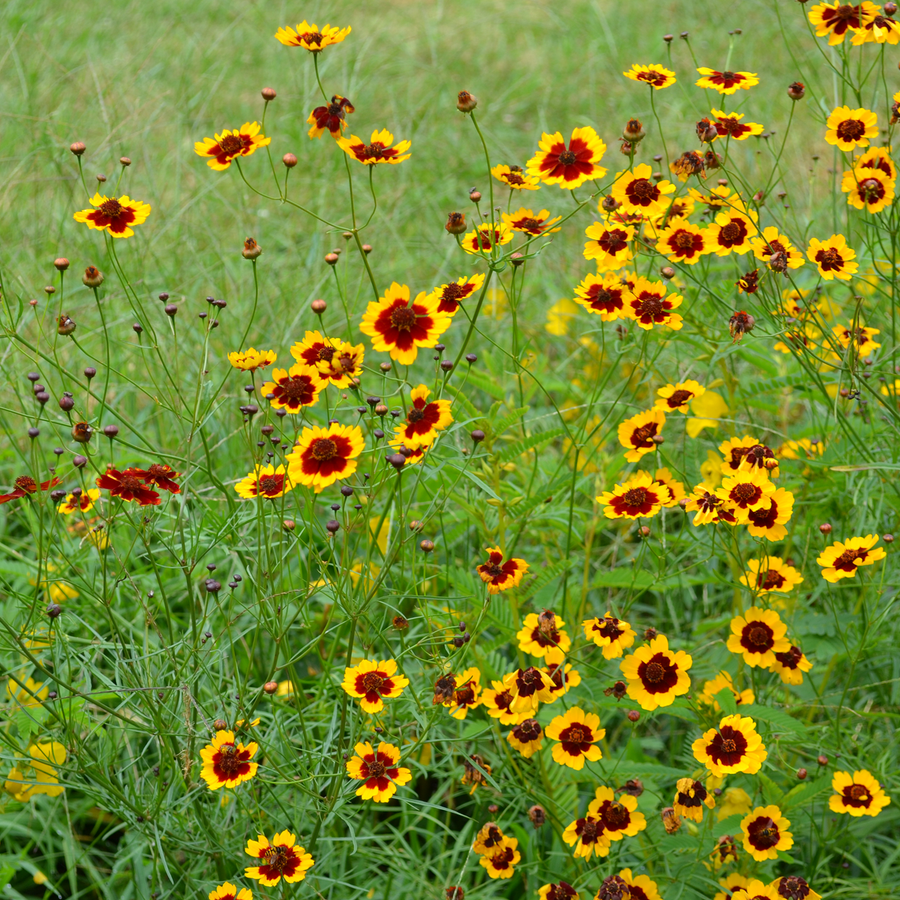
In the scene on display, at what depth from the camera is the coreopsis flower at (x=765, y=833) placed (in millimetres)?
1333

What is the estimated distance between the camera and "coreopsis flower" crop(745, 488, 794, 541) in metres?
1.38

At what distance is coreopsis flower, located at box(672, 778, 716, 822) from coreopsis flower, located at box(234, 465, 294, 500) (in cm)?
67

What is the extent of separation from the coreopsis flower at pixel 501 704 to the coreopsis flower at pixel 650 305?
606mm

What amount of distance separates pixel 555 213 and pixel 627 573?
1.89m

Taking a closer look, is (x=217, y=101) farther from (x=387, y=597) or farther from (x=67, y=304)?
(x=387, y=597)

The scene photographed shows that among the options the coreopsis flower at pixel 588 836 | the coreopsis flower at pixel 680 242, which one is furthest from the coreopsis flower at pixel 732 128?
the coreopsis flower at pixel 588 836

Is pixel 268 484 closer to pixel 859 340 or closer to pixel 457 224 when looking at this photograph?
pixel 457 224

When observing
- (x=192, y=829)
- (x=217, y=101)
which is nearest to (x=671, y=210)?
(x=192, y=829)

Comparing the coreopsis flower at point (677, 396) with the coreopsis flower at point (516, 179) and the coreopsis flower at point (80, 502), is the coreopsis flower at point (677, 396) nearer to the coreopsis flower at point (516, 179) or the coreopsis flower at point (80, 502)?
the coreopsis flower at point (516, 179)

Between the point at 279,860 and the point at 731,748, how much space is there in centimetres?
62

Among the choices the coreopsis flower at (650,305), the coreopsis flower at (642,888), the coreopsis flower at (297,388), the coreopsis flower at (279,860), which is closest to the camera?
the coreopsis flower at (279,860)

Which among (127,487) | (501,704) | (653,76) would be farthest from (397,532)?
(653,76)

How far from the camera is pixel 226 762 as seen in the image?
4.11 feet

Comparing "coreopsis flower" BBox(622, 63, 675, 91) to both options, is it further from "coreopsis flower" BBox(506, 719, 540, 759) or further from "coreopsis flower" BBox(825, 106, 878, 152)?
"coreopsis flower" BBox(506, 719, 540, 759)
